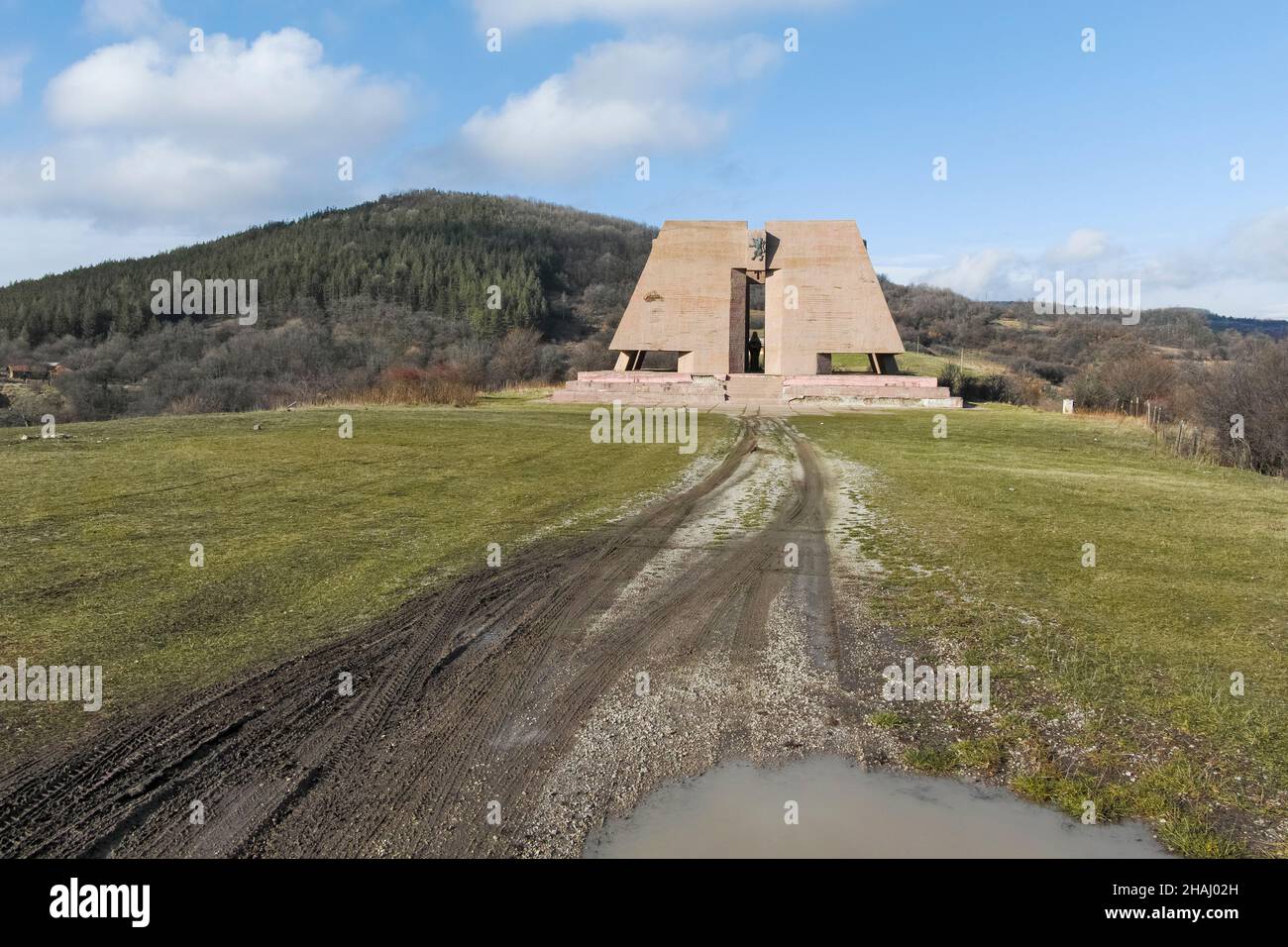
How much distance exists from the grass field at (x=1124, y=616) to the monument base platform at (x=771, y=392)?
2057 cm

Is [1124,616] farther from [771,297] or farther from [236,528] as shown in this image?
[771,297]

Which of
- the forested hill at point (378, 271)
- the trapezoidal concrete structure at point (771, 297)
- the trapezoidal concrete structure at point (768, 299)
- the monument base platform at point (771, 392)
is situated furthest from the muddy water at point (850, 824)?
the forested hill at point (378, 271)

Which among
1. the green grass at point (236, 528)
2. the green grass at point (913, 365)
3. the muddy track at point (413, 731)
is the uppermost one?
the green grass at point (913, 365)

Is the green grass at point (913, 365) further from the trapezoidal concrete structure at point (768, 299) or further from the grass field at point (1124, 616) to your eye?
the grass field at point (1124, 616)

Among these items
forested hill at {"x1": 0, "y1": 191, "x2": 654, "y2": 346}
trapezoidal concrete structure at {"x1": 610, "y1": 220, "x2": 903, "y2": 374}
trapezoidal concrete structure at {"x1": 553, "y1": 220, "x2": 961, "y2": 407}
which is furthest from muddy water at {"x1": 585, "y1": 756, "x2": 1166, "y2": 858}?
forested hill at {"x1": 0, "y1": 191, "x2": 654, "y2": 346}

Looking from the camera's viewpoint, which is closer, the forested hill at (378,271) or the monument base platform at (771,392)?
the monument base platform at (771,392)

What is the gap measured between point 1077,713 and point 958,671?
83cm

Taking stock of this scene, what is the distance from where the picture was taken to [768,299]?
4253 centimetres

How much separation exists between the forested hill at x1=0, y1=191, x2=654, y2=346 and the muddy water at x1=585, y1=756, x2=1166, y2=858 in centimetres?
8881

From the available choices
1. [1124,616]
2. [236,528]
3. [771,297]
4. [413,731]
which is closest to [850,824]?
[413,731]

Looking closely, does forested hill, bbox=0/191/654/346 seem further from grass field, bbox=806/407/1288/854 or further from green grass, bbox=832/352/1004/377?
grass field, bbox=806/407/1288/854

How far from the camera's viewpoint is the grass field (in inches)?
161

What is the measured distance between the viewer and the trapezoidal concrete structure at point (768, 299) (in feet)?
133
